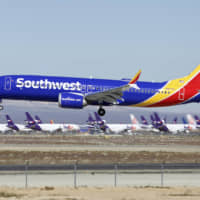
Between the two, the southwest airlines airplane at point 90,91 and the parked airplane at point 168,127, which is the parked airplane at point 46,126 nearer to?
the parked airplane at point 168,127

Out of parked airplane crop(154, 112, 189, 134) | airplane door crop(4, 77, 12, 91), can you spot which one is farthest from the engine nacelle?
parked airplane crop(154, 112, 189, 134)

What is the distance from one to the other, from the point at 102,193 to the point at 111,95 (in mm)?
22749

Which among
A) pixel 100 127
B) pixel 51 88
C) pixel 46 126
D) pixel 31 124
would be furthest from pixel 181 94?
pixel 46 126

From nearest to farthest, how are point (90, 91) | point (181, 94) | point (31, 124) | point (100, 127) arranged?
point (90, 91) → point (181, 94) → point (31, 124) → point (100, 127)

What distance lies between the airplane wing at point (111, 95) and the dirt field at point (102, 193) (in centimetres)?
1999

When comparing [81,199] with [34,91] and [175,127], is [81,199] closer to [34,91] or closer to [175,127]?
[34,91]

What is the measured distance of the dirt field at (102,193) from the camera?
103 ft

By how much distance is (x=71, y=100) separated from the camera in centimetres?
5444

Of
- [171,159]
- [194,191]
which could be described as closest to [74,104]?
[171,159]

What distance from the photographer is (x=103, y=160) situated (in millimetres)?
57406

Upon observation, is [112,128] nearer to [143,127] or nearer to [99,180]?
[143,127]

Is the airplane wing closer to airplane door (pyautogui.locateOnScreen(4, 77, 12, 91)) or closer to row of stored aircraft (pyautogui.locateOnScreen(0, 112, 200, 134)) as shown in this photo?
airplane door (pyautogui.locateOnScreen(4, 77, 12, 91))

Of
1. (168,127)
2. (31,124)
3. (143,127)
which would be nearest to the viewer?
(31,124)

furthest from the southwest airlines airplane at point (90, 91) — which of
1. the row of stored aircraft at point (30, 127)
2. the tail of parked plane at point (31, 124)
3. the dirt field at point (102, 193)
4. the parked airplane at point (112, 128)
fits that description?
the parked airplane at point (112, 128)
